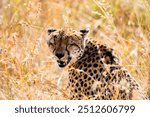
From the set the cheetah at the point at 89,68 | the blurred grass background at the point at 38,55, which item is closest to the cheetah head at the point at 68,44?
the cheetah at the point at 89,68

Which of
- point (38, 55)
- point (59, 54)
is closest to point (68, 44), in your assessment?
point (59, 54)

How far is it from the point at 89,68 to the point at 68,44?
0.73ft

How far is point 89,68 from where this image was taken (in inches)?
311

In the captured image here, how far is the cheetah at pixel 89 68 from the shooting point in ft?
25.1

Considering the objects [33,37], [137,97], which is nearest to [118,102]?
[137,97]

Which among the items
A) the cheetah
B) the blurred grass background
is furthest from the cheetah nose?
the blurred grass background

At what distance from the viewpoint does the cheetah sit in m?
7.64

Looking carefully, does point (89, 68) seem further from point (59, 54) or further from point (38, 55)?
point (38, 55)

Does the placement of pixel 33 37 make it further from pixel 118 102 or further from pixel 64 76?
pixel 118 102

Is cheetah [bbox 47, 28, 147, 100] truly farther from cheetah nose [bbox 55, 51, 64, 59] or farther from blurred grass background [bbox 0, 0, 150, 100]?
blurred grass background [bbox 0, 0, 150, 100]

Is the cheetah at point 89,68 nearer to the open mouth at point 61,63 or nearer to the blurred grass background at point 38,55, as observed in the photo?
the open mouth at point 61,63

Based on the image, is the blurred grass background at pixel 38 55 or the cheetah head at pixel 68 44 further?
the cheetah head at pixel 68 44

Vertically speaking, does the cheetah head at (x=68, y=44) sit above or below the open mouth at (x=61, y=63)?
above

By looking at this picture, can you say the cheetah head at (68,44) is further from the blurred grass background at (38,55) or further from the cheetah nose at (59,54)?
the blurred grass background at (38,55)
